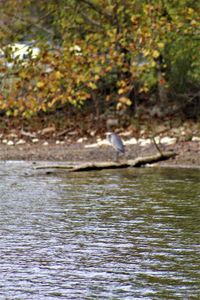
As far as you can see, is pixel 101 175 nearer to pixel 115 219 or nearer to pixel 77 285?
pixel 115 219

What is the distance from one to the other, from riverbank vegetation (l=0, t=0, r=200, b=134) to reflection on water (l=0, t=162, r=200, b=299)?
7.74 ft

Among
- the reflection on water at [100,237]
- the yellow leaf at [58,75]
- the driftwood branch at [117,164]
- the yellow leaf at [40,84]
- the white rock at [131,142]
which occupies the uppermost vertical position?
the yellow leaf at [58,75]

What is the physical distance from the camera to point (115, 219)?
14055mm

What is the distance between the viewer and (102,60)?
20.8 metres

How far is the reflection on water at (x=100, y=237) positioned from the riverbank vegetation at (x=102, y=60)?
2.36 metres

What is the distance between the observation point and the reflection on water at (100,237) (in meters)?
10.0

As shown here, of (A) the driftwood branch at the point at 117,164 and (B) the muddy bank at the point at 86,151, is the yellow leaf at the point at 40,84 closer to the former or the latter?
(A) the driftwood branch at the point at 117,164

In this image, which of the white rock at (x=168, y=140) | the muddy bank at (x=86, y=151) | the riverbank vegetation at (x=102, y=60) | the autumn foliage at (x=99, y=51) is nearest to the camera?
A: the autumn foliage at (x=99, y=51)

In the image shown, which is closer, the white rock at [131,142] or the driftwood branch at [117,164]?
the driftwood branch at [117,164]

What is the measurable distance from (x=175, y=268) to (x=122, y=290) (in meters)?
1.11

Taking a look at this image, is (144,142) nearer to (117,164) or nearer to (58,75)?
(58,75)

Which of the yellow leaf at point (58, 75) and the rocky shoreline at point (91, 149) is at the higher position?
the yellow leaf at point (58, 75)

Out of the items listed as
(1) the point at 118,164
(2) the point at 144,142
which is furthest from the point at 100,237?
(2) the point at 144,142

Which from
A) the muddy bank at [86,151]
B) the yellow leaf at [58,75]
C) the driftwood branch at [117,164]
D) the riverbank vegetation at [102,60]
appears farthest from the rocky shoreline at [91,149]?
the yellow leaf at [58,75]
